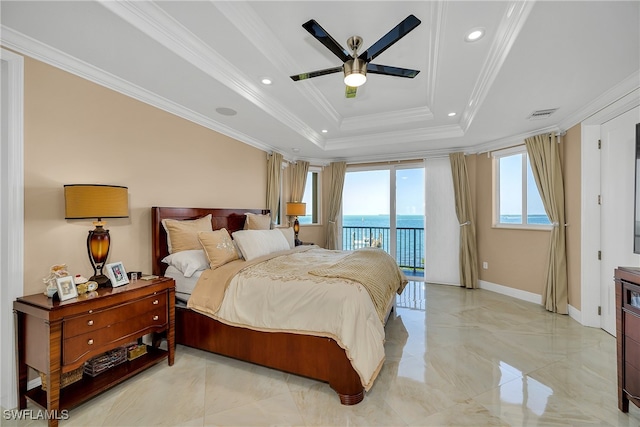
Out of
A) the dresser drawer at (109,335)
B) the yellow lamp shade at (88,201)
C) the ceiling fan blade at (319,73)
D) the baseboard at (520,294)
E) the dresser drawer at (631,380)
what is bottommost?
the baseboard at (520,294)

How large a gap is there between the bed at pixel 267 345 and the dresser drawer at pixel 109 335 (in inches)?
13.6

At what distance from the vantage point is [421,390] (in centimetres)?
210

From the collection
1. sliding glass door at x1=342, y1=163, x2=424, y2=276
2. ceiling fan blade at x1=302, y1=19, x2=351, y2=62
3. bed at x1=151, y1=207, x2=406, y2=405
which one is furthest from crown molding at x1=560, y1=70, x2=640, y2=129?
bed at x1=151, y1=207, x2=406, y2=405

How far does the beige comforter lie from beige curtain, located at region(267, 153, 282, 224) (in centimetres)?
223

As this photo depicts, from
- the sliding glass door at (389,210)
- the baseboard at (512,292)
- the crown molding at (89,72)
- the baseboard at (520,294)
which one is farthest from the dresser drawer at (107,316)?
the baseboard at (512,292)

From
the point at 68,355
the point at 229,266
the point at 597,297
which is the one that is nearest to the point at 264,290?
the point at 229,266

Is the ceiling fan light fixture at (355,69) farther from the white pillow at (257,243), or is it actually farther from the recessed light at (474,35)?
the white pillow at (257,243)

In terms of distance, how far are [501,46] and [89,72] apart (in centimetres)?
341

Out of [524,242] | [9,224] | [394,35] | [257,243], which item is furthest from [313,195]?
[9,224]

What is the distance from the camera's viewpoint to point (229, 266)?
2646 mm

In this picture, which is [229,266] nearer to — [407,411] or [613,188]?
[407,411]

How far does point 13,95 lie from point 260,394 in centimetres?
275

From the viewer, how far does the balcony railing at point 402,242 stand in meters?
5.84

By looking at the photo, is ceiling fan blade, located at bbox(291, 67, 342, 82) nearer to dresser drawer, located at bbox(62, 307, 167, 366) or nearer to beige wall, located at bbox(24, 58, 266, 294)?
beige wall, located at bbox(24, 58, 266, 294)
